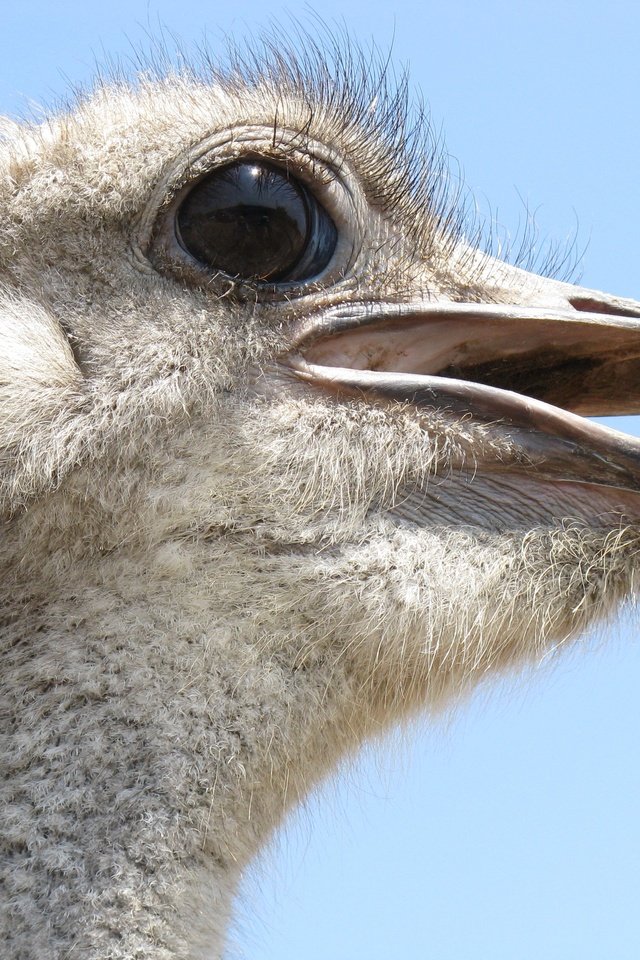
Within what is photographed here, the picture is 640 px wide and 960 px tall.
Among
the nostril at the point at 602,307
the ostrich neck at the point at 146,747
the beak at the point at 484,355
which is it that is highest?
the nostril at the point at 602,307

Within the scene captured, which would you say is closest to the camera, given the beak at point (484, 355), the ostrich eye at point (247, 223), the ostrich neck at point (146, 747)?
the ostrich neck at point (146, 747)

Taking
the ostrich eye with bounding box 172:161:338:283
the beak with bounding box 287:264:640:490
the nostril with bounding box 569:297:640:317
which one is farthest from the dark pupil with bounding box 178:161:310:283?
the nostril with bounding box 569:297:640:317

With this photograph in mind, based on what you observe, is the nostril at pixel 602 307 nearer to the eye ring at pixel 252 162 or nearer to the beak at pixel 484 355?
the beak at pixel 484 355

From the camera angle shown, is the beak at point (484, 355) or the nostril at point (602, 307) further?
the nostril at point (602, 307)

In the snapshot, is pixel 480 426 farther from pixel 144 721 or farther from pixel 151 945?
pixel 151 945

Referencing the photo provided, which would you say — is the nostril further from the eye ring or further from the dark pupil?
the dark pupil

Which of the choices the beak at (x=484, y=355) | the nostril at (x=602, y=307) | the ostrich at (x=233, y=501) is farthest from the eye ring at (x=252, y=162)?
the nostril at (x=602, y=307)

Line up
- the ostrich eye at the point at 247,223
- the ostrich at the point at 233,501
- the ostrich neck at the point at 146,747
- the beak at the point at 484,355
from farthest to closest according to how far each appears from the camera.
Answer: the ostrich eye at the point at 247,223
the beak at the point at 484,355
the ostrich at the point at 233,501
the ostrich neck at the point at 146,747
